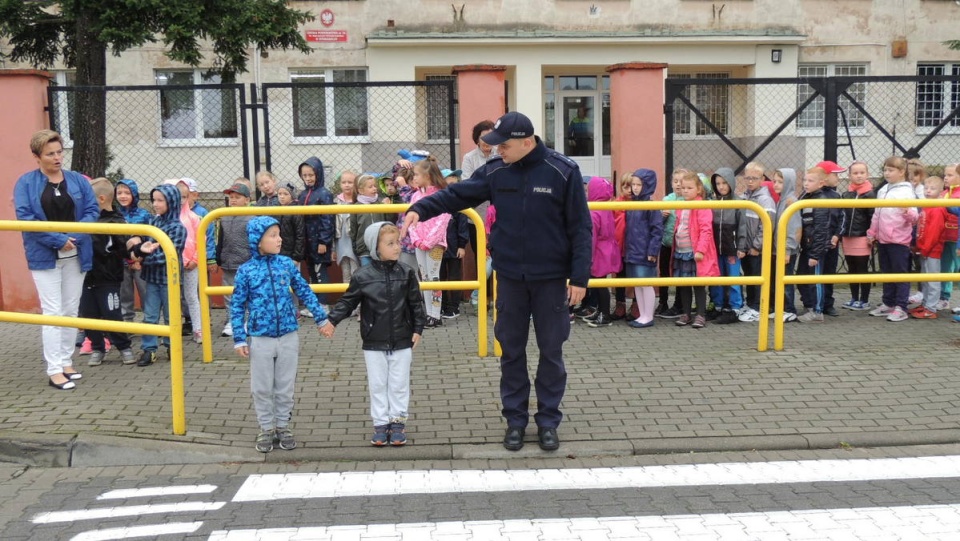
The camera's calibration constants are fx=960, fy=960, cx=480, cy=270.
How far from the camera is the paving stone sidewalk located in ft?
20.0

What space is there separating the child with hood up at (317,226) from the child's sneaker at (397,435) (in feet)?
12.8

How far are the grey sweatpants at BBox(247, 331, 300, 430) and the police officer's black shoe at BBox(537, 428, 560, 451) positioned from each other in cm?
158

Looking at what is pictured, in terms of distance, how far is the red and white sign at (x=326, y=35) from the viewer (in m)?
22.1

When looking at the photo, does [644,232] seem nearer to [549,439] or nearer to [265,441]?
[549,439]

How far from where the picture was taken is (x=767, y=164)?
1656cm

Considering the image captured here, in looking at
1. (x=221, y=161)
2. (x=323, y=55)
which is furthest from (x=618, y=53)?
(x=221, y=161)

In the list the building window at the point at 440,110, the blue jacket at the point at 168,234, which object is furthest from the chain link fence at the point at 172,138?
the blue jacket at the point at 168,234

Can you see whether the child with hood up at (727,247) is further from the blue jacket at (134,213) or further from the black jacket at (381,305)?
the blue jacket at (134,213)

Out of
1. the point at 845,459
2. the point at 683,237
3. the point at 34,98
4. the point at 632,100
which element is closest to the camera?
the point at 845,459

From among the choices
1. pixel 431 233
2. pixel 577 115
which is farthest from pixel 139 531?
pixel 577 115

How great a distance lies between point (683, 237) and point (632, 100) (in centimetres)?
234

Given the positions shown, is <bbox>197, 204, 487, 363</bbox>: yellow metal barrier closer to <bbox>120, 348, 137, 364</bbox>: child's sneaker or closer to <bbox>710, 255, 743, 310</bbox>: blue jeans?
<bbox>120, 348, 137, 364</bbox>: child's sneaker

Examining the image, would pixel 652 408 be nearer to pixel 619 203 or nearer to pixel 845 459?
pixel 845 459

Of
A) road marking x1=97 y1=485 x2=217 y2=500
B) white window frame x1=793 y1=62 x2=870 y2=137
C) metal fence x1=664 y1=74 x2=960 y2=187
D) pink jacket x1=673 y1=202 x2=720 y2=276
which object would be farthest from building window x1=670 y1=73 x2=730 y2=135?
road marking x1=97 y1=485 x2=217 y2=500
